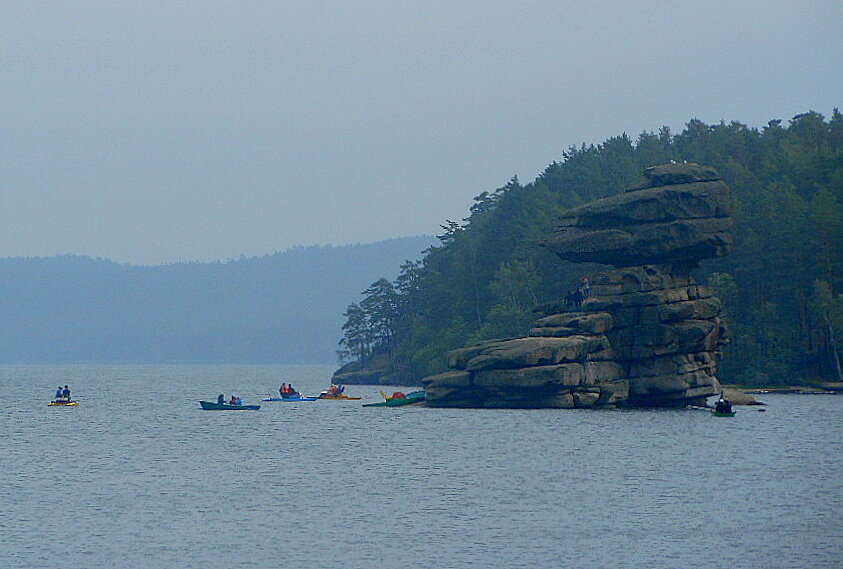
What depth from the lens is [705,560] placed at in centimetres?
3550

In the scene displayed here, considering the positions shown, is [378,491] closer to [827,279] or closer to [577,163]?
[827,279]

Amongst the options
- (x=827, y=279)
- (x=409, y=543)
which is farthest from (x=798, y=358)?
(x=409, y=543)

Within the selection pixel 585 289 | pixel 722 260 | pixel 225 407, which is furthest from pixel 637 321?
pixel 722 260

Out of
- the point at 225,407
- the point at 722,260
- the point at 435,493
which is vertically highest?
the point at 722,260

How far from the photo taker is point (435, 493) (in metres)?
49.4

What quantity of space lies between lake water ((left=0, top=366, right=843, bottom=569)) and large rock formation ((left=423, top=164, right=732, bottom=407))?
287 centimetres

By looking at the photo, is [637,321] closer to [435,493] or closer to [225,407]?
[225,407]

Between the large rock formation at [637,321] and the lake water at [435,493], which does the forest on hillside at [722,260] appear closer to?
the large rock formation at [637,321]

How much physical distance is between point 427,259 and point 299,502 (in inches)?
5207

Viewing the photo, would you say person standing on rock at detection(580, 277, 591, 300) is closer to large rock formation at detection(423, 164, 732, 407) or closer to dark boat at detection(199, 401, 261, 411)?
large rock formation at detection(423, 164, 732, 407)

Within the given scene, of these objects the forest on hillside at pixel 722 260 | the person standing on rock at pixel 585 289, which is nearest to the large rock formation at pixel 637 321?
the person standing on rock at pixel 585 289

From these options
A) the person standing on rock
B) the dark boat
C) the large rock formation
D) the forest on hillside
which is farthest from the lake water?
the forest on hillside

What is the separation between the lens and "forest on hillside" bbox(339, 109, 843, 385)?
11756cm

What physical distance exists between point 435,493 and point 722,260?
81.0m
